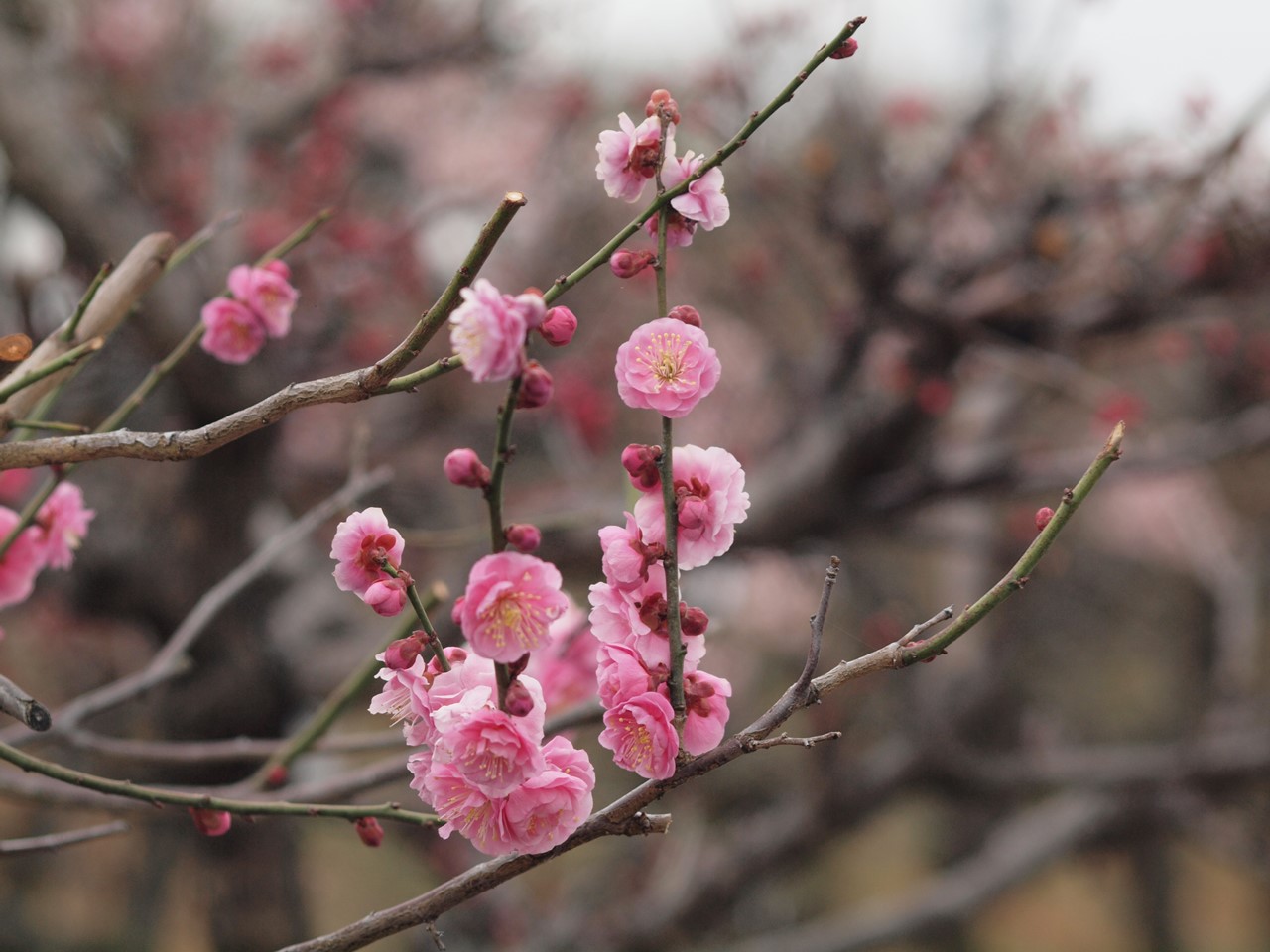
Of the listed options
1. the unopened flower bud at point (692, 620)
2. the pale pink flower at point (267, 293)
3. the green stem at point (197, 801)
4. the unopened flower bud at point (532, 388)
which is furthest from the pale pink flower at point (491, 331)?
the pale pink flower at point (267, 293)

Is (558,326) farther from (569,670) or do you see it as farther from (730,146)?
(569,670)

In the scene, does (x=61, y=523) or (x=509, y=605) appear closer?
(x=509, y=605)

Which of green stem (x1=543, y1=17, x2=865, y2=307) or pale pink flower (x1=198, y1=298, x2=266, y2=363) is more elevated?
pale pink flower (x1=198, y1=298, x2=266, y2=363)


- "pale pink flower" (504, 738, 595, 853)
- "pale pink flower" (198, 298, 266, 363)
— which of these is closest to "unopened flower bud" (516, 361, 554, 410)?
"pale pink flower" (504, 738, 595, 853)

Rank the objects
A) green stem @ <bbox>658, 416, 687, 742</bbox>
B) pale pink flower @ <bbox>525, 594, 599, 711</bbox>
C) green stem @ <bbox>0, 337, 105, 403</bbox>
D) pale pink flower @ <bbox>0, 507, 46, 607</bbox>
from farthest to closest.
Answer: pale pink flower @ <bbox>525, 594, 599, 711</bbox>
pale pink flower @ <bbox>0, 507, 46, 607</bbox>
green stem @ <bbox>0, 337, 105, 403</bbox>
green stem @ <bbox>658, 416, 687, 742</bbox>

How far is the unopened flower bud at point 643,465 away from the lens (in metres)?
0.62

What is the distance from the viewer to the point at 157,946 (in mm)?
6773

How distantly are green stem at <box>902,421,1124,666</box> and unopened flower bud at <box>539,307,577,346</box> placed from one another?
0.27m

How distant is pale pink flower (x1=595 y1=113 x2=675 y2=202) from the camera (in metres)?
0.66

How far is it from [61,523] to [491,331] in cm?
74

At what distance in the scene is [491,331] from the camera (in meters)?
0.50

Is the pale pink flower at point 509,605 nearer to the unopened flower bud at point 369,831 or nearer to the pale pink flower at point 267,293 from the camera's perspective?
the unopened flower bud at point 369,831

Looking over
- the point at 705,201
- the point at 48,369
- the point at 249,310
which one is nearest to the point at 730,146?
the point at 705,201

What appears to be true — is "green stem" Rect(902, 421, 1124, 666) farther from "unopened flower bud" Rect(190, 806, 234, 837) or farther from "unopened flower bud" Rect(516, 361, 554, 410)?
"unopened flower bud" Rect(190, 806, 234, 837)
